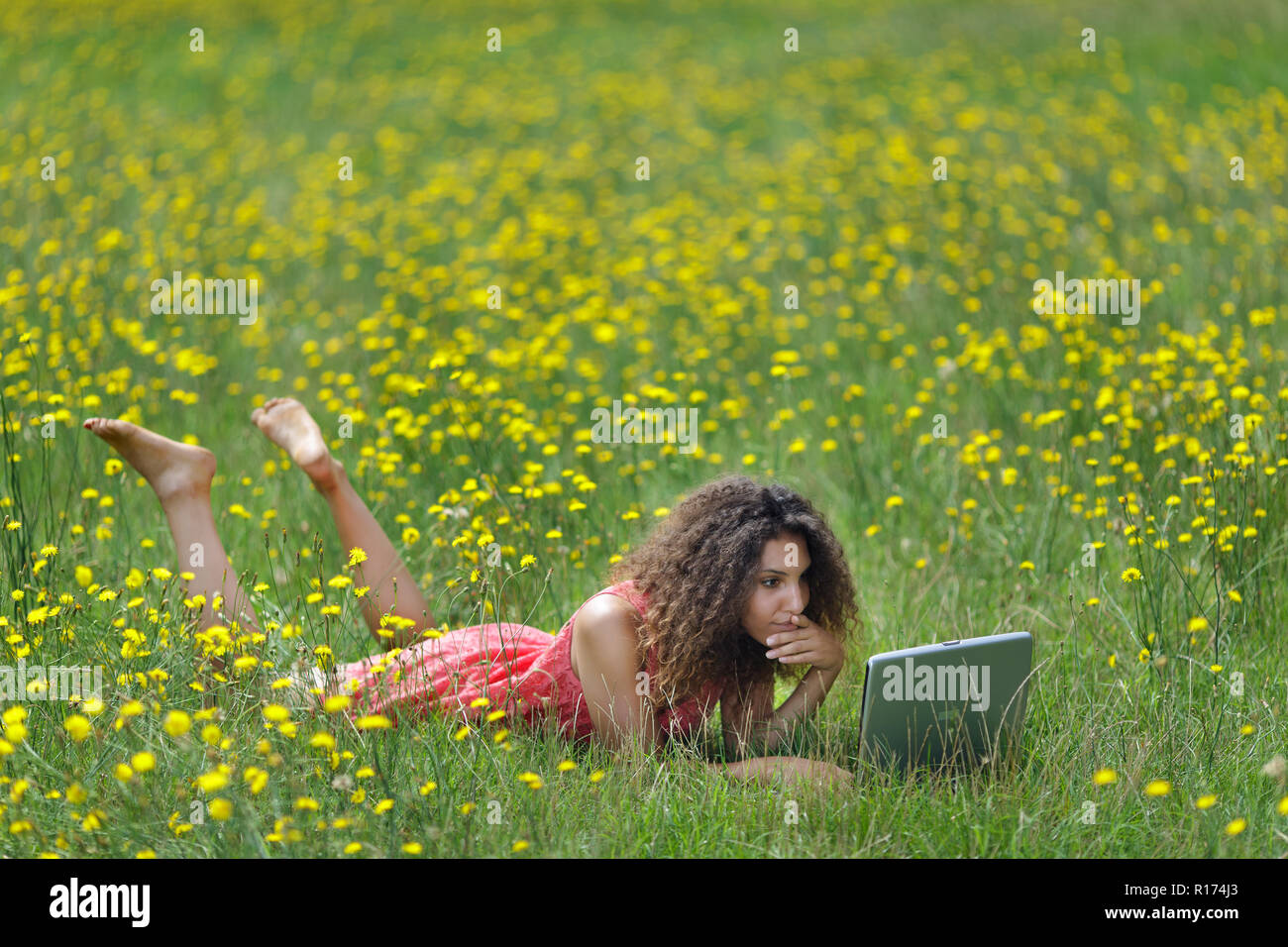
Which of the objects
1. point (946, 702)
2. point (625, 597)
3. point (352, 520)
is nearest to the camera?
point (946, 702)

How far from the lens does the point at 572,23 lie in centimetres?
1462

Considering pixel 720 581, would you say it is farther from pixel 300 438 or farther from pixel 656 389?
pixel 300 438

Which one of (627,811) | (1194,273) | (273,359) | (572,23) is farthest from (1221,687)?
(572,23)

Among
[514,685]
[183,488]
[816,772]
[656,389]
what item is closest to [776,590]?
[816,772]

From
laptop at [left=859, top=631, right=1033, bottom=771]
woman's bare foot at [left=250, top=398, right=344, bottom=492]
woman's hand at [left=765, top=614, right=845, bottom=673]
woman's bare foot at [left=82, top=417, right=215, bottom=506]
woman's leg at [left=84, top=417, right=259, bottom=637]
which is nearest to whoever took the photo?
laptop at [left=859, top=631, right=1033, bottom=771]

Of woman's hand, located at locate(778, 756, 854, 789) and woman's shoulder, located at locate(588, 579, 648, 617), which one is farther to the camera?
woman's shoulder, located at locate(588, 579, 648, 617)

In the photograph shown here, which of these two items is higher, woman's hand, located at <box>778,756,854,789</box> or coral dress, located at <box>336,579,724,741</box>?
coral dress, located at <box>336,579,724,741</box>

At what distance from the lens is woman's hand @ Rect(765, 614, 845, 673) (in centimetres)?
312

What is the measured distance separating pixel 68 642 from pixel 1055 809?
8.22 feet

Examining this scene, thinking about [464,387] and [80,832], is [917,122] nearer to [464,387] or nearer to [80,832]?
[464,387]

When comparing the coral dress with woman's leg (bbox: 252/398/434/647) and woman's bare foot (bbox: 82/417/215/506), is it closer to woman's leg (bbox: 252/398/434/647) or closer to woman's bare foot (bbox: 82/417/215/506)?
woman's leg (bbox: 252/398/434/647)

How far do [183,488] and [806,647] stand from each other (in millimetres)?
2078

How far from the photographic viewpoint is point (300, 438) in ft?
13.7

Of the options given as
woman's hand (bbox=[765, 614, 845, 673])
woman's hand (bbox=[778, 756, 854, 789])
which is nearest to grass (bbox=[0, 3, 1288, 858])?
woman's hand (bbox=[778, 756, 854, 789])
